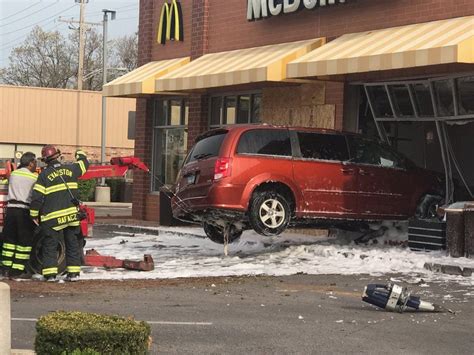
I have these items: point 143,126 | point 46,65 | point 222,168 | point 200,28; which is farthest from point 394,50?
point 46,65

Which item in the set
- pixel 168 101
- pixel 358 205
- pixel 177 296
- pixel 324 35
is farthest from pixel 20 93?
pixel 177 296

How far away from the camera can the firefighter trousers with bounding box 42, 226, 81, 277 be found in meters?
12.3

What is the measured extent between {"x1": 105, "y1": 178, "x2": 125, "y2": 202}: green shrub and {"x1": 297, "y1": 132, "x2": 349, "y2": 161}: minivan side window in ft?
96.8

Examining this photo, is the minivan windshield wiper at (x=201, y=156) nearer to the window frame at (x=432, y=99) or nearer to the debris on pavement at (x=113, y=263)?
the debris on pavement at (x=113, y=263)

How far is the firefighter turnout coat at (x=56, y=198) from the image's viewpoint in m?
12.3

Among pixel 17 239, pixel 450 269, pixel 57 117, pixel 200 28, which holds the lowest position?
pixel 450 269

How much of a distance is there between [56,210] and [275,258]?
4.23 meters

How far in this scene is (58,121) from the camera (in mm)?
54875

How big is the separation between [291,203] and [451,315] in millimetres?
5459

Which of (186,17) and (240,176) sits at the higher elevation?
(186,17)

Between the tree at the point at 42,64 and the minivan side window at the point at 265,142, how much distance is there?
6706 cm

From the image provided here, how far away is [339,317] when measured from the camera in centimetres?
963

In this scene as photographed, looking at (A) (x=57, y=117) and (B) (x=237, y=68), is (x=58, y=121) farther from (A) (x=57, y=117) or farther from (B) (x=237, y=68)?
(B) (x=237, y=68)

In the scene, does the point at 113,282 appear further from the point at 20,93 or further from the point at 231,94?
the point at 20,93
